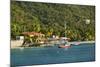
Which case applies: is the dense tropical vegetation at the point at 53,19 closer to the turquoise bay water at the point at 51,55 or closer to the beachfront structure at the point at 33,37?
the beachfront structure at the point at 33,37

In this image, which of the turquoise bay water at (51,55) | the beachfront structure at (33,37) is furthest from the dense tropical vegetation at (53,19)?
the turquoise bay water at (51,55)

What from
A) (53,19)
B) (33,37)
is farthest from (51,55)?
(53,19)

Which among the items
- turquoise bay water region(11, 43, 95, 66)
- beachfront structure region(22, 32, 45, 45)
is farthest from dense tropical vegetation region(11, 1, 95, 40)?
turquoise bay water region(11, 43, 95, 66)

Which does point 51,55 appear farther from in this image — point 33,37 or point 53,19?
point 53,19

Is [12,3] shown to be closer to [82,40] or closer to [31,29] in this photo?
[31,29]

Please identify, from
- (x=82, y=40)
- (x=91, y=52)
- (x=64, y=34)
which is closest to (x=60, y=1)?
(x=64, y=34)

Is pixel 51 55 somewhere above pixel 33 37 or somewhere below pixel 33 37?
below

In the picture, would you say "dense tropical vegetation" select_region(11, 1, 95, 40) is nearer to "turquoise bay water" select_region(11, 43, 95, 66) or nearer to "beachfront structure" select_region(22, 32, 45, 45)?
"beachfront structure" select_region(22, 32, 45, 45)
